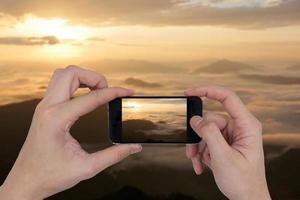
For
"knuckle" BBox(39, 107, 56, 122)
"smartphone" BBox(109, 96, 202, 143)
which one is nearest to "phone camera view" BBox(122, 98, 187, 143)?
"smartphone" BBox(109, 96, 202, 143)

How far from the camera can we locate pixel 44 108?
1.28 m

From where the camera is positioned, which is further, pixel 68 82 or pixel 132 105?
pixel 132 105

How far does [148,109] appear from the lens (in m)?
1.55

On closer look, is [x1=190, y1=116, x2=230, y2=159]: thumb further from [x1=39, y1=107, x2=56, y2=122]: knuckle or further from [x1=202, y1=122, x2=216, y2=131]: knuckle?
[x1=39, y1=107, x2=56, y2=122]: knuckle

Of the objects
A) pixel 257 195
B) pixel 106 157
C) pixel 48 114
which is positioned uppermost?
pixel 48 114

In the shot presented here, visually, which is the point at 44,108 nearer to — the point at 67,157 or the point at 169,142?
the point at 67,157

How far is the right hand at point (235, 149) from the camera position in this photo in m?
1.30

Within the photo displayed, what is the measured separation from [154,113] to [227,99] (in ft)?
0.92

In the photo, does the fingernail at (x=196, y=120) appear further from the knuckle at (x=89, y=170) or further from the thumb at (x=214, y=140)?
the knuckle at (x=89, y=170)

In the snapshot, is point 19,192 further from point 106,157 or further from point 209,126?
point 209,126

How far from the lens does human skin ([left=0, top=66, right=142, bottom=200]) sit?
127 cm

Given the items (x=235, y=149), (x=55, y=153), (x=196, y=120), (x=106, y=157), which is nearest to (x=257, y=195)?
(x=235, y=149)

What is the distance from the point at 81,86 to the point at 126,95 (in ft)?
0.35

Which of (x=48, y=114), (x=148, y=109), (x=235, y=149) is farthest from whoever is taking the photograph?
(x=148, y=109)
